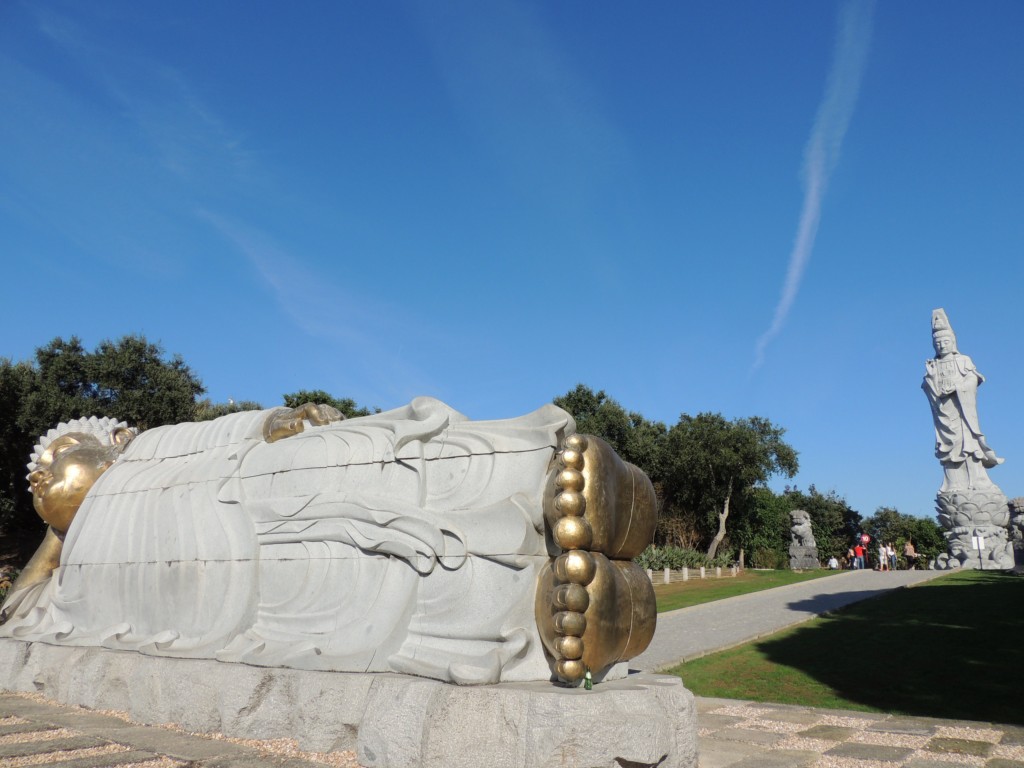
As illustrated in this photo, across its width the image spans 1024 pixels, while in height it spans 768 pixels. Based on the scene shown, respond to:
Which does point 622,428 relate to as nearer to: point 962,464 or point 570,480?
point 962,464

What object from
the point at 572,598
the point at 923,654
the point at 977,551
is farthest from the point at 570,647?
the point at 977,551

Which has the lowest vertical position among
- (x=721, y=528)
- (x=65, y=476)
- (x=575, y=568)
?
(x=575, y=568)

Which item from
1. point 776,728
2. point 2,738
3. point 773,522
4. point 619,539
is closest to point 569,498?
point 619,539

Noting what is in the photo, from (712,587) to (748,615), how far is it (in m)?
6.95

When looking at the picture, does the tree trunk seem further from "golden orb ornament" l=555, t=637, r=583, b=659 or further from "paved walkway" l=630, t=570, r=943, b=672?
"golden orb ornament" l=555, t=637, r=583, b=659

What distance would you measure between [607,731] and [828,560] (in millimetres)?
43424

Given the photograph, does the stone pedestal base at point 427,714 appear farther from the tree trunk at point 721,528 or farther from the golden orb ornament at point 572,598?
the tree trunk at point 721,528

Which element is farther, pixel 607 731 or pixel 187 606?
pixel 187 606

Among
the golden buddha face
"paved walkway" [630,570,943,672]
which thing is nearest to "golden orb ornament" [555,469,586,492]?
"paved walkway" [630,570,943,672]

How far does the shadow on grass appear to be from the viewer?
7.22m

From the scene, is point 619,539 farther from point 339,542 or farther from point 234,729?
point 234,729

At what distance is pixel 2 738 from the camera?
193 inches

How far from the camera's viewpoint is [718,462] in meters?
32.5

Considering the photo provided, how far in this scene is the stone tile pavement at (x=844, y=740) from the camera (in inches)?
191
